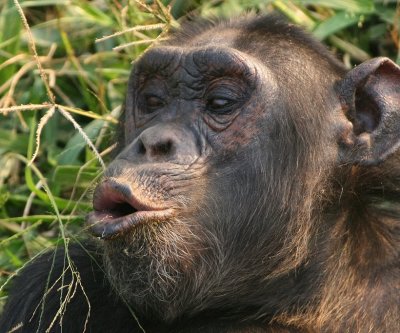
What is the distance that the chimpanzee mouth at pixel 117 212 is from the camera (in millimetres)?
5453

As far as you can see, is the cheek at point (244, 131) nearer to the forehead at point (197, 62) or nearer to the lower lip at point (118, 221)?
the forehead at point (197, 62)

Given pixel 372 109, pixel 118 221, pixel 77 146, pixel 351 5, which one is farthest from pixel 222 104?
pixel 351 5

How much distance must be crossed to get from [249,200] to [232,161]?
0.23 m

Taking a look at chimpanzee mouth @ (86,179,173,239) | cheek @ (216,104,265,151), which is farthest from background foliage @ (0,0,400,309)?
chimpanzee mouth @ (86,179,173,239)

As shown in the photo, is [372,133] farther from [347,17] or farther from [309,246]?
[347,17]

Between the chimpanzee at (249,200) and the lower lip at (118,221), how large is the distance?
2cm

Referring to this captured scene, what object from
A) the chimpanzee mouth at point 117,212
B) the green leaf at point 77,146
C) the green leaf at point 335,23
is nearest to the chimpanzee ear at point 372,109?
the chimpanzee mouth at point 117,212

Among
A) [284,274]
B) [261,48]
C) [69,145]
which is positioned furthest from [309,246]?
[69,145]

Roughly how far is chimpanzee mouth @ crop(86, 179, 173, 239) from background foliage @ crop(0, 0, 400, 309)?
80.5 inches

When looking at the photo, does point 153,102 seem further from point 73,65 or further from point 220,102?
point 73,65

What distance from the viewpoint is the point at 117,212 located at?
5598 millimetres

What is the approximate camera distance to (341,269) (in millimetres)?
6125

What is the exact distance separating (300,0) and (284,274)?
3.19m

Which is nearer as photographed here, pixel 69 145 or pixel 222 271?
pixel 222 271
